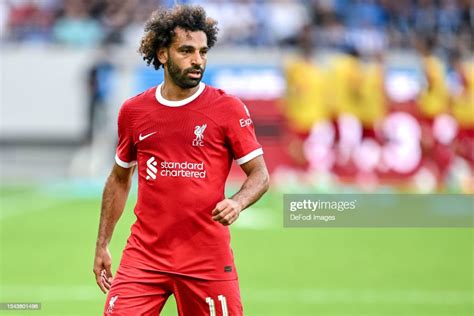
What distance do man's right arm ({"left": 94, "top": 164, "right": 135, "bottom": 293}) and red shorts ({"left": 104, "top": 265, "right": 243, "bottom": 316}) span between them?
40 centimetres

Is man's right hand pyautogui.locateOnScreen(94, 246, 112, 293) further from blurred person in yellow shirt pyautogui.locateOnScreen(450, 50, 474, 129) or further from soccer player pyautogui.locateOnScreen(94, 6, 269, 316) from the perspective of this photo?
blurred person in yellow shirt pyautogui.locateOnScreen(450, 50, 474, 129)

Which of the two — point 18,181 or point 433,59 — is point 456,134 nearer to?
point 433,59

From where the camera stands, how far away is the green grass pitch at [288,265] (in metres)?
11.1

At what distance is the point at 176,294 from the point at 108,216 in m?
0.73

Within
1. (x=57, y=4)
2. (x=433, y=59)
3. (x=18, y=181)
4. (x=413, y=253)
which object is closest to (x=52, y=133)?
(x=18, y=181)

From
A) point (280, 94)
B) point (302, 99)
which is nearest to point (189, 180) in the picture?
point (302, 99)

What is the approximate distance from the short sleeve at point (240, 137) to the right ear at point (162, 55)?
0.50 meters

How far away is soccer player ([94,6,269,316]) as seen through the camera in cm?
629

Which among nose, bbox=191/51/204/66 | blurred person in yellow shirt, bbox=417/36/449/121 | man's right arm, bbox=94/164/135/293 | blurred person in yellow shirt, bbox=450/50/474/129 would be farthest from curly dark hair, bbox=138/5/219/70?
A: blurred person in yellow shirt, bbox=450/50/474/129

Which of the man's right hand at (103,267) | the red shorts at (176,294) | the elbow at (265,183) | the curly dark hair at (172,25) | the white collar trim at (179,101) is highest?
the curly dark hair at (172,25)

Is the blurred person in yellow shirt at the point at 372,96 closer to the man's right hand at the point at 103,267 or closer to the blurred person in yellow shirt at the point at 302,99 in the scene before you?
the blurred person in yellow shirt at the point at 302,99

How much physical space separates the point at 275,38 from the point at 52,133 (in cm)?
499

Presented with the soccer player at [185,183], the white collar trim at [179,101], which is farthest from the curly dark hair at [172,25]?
the white collar trim at [179,101]

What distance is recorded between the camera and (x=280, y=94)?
21906 millimetres
